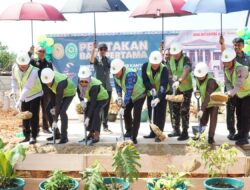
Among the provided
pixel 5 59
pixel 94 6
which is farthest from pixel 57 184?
pixel 5 59

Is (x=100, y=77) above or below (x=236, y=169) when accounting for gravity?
above

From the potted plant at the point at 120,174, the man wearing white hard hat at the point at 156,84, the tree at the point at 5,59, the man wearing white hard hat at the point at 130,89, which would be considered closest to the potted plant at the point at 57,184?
the potted plant at the point at 120,174

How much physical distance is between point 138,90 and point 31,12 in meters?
2.20

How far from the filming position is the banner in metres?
13.9

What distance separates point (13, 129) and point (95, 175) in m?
5.59

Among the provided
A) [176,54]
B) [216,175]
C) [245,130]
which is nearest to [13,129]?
[176,54]

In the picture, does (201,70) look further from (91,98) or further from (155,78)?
(91,98)

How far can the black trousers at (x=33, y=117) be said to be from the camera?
6957mm

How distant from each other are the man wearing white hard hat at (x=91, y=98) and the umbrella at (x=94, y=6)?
104cm

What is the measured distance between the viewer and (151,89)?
22.8ft

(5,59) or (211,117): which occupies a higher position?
(5,59)

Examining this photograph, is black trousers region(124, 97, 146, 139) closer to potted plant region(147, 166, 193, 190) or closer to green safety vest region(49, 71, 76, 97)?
green safety vest region(49, 71, 76, 97)

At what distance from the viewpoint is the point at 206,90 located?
656cm

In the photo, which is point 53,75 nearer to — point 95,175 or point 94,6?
point 94,6
